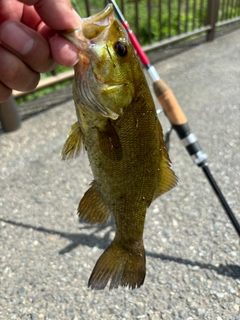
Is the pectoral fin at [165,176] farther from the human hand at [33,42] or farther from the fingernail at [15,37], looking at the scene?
the fingernail at [15,37]

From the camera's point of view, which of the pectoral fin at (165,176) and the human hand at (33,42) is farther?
the pectoral fin at (165,176)

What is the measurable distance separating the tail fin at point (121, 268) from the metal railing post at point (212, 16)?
5318mm

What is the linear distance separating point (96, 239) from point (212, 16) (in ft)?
15.4

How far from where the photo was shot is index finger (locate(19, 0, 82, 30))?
117 cm

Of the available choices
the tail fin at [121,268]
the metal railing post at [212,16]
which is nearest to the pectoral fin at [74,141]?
the tail fin at [121,268]

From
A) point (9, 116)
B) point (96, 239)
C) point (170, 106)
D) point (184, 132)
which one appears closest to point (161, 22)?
point (9, 116)

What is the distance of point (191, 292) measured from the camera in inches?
84.8

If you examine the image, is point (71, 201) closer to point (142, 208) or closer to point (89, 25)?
point (142, 208)

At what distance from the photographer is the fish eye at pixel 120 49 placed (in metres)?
1.13

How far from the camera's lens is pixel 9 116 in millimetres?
3541

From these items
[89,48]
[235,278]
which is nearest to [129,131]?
[89,48]

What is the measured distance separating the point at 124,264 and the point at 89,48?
732 millimetres

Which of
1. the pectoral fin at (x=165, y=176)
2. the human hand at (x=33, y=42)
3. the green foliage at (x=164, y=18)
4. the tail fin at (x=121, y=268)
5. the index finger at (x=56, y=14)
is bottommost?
the green foliage at (x=164, y=18)

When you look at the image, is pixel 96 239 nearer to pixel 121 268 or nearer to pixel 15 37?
pixel 121 268
